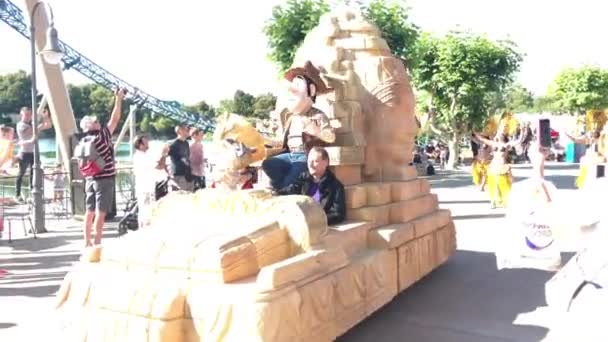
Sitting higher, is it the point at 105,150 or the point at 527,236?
the point at 105,150

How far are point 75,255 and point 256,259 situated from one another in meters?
4.96

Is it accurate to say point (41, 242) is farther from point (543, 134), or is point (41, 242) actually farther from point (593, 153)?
point (593, 153)

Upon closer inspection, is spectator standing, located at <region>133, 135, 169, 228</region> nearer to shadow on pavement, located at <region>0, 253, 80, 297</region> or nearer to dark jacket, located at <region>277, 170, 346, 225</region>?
shadow on pavement, located at <region>0, 253, 80, 297</region>

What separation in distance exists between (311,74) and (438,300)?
236 cm

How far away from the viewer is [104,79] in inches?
1178

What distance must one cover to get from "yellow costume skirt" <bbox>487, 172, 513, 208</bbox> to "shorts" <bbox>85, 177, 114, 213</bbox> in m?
7.94

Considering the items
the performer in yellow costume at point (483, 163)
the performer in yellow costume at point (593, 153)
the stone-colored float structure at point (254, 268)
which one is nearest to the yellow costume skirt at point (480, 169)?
the performer in yellow costume at point (483, 163)

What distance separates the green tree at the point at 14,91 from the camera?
48438 millimetres

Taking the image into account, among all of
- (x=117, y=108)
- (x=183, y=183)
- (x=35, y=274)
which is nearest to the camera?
(x=35, y=274)

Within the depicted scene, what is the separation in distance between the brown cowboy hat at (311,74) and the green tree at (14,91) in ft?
159

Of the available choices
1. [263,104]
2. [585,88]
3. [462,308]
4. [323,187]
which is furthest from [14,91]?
[462,308]

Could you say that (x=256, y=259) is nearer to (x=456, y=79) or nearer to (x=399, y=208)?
(x=399, y=208)

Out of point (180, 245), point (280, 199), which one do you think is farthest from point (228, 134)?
Result: point (180, 245)

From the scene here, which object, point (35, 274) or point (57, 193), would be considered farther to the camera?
point (57, 193)
